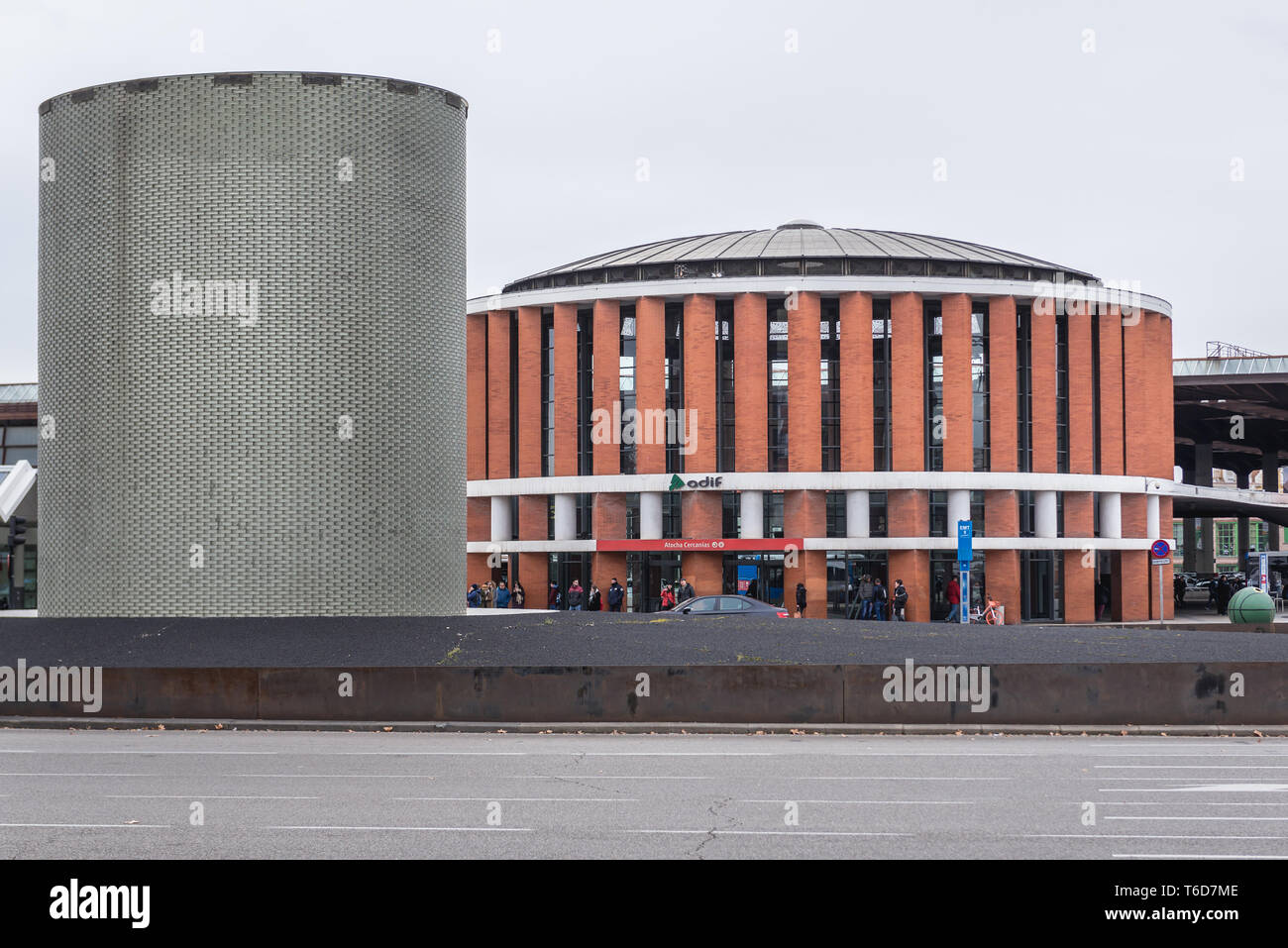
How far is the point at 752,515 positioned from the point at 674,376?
683 centimetres

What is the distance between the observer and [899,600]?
184 ft

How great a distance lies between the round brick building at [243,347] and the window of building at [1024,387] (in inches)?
1627

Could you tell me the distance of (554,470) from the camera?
6353 cm

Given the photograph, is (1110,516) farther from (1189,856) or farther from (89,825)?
(89,825)

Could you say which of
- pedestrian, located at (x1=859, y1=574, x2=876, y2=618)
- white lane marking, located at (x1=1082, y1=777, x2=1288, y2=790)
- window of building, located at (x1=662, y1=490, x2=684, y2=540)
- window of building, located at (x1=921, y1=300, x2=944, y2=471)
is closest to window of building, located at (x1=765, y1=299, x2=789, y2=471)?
window of building, located at (x1=662, y1=490, x2=684, y2=540)

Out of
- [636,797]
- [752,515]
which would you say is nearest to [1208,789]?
[636,797]

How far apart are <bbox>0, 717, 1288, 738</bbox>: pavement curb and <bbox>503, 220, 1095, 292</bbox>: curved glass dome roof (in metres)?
42.0

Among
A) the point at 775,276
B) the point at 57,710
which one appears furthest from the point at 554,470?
the point at 57,710

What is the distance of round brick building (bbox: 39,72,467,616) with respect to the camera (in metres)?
24.8

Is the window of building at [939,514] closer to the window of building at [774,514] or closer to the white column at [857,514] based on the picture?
the white column at [857,514]

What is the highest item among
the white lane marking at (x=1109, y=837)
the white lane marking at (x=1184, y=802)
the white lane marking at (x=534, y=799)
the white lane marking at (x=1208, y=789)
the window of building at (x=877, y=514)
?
the window of building at (x=877, y=514)

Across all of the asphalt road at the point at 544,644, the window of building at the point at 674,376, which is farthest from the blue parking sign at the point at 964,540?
the window of building at the point at 674,376

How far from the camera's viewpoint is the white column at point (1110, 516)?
63.7 meters

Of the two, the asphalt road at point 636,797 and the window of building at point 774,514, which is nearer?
the asphalt road at point 636,797
